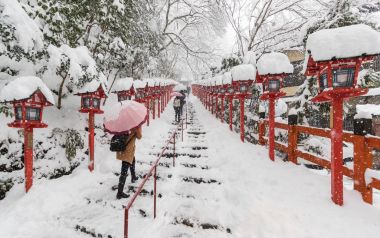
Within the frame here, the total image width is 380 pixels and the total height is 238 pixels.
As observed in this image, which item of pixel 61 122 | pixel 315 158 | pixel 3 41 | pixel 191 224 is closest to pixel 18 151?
pixel 61 122

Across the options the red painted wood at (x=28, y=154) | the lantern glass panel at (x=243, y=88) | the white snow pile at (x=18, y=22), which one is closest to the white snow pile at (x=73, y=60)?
the white snow pile at (x=18, y=22)

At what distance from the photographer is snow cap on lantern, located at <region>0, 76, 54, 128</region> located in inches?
231

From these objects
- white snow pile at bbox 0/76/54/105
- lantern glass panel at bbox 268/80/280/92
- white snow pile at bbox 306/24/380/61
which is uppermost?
white snow pile at bbox 306/24/380/61

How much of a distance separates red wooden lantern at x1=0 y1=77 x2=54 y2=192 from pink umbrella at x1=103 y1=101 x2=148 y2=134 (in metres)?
1.80

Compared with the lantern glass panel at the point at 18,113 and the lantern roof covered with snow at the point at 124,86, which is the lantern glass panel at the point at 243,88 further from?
the lantern glass panel at the point at 18,113

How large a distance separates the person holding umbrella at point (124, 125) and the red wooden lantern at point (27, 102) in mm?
1740

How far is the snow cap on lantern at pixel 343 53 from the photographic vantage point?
14.3 ft

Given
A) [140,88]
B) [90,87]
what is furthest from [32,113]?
[140,88]

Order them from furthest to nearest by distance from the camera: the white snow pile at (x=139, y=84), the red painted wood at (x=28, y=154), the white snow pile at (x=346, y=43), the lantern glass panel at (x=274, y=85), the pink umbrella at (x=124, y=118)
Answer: the white snow pile at (x=139, y=84), the lantern glass panel at (x=274, y=85), the red painted wood at (x=28, y=154), the pink umbrella at (x=124, y=118), the white snow pile at (x=346, y=43)

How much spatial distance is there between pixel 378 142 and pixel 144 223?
4.19 m

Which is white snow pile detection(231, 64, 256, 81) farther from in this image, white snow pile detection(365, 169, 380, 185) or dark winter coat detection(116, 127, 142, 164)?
white snow pile detection(365, 169, 380, 185)

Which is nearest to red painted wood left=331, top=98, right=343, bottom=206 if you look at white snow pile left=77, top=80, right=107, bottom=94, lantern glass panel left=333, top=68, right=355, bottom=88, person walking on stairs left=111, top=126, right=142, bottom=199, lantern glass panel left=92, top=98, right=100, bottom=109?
lantern glass panel left=333, top=68, right=355, bottom=88

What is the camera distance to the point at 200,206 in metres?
5.52

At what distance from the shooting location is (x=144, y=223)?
4988mm
